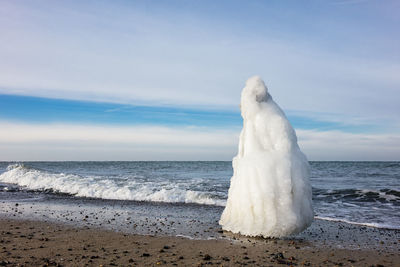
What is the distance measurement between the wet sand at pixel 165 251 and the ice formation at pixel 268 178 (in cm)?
42

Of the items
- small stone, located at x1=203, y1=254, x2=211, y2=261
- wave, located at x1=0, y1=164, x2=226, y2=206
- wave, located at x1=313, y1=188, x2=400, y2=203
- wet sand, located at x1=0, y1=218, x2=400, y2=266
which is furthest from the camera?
wave, located at x1=313, y1=188, x2=400, y2=203

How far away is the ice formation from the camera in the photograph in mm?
7957

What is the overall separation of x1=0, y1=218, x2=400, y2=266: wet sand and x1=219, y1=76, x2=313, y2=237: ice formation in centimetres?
42

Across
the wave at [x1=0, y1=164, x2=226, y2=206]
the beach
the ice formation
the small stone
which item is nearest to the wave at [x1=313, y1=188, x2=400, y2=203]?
the beach

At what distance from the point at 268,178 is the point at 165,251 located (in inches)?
108

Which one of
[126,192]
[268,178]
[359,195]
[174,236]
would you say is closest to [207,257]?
[174,236]

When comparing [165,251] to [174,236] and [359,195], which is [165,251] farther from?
[359,195]

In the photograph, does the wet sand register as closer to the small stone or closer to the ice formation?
the small stone

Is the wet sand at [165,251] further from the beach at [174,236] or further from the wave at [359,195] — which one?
the wave at [359,195]

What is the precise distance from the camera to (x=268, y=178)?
7996 millimetres

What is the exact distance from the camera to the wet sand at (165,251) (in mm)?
6348

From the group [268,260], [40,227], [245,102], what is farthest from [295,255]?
[40,227]

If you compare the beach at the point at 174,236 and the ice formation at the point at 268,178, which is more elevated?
the ice formation at the point at 268,178

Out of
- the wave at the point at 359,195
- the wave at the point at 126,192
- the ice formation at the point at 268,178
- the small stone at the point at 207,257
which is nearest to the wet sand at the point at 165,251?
the small stone at the point at 207,257
